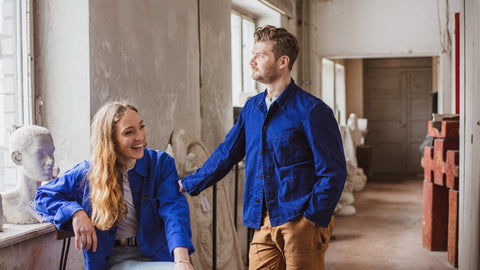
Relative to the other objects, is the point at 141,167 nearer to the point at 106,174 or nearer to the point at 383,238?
the point at 106,174

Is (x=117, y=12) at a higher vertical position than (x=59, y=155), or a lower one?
higher

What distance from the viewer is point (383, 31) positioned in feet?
21.6

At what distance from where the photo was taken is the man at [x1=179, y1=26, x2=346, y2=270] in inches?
87.6

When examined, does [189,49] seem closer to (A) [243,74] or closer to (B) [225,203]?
(B) [225,203]

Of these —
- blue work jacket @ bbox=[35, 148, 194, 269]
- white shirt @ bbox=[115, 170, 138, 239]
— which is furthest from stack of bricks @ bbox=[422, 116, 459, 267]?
white shirt @ bbox=[115, 170, 138, 239]

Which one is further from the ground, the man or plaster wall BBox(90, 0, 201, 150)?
plaster wall BBox(90, 0, 201, 150)

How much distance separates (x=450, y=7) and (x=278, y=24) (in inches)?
88.5

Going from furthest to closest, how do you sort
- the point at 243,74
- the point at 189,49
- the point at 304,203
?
the point at 243,74 < the point at 189,49 < the point at 304,203

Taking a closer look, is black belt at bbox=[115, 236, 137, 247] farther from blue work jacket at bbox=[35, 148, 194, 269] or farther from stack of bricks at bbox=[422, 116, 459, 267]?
stack of bricks at bbox=[422, 116, 459, 267]

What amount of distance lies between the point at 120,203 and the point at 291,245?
799 millimetres

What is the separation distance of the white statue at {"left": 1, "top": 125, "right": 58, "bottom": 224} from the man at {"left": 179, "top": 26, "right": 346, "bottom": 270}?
695mm

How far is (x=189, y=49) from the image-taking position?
3.74 meters

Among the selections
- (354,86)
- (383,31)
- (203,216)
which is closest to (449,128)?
(383,31)

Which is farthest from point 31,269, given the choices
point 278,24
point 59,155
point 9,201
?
point 278,24
